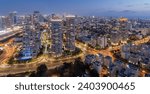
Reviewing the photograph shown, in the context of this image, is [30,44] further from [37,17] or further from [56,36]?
[37,17]

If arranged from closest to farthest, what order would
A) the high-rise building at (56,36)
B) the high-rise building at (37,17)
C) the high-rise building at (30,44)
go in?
the high-rise building at (30,44)
the high-rise building at (56,36)
the high-rise building at (37,17)

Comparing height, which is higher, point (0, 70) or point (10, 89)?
point (10, 89)

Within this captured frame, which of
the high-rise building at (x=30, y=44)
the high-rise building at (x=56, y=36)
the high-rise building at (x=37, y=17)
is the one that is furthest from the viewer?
the high-rise building at (x=37, y=17)

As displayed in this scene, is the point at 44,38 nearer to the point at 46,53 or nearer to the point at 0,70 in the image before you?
the point at 46,53

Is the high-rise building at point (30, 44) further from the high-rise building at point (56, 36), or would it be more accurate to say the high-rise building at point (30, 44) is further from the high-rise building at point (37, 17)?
the high-rise building at point (37, 17)

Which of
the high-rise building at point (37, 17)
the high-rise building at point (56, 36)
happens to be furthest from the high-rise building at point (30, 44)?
the high-rise building at point (37, 17)

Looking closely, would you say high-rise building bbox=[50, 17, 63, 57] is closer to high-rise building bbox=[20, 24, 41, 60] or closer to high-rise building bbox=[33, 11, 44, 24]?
high-rise building bbox=[20, 24, 41, 60]

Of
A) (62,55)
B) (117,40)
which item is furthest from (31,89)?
(117,40)

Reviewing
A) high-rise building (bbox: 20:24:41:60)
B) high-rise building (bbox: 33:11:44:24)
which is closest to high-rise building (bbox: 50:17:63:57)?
high-rise building (bbox: 20:24:41:60)

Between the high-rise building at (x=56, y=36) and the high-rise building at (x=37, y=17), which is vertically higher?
the high-rise building at (x=37, y=17)
